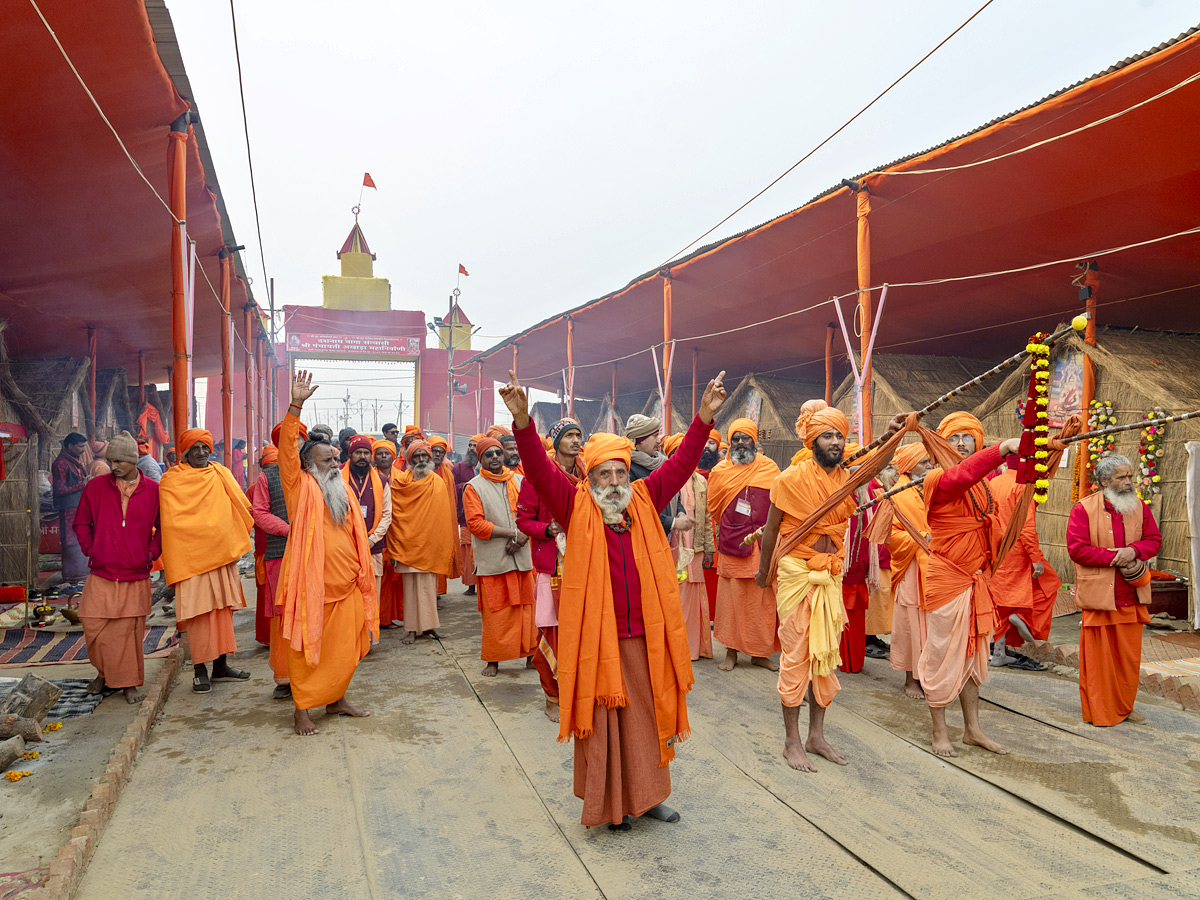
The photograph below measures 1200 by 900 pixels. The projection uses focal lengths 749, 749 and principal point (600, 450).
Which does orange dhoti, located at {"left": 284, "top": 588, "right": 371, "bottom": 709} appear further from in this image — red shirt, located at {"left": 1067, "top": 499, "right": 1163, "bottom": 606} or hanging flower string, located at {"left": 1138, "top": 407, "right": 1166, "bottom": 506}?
hanging flower string, located at {"left": 1138, "top": 407, "right": 1166, "bottom": 506}

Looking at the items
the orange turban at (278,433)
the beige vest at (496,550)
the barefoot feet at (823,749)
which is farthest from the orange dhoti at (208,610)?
the barefoot feet at (823,749)

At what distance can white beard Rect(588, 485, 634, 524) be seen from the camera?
3.21 meters

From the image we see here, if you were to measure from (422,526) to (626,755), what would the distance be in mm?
4095

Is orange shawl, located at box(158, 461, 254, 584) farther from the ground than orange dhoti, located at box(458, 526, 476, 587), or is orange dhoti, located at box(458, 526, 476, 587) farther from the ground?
orange shawl, located at box(158, 461, 254, 584)

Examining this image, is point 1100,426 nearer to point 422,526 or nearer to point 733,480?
point 733,480

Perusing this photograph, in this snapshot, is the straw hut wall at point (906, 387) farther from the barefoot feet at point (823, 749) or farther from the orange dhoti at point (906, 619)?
the barefoot feet at point (823, 749)

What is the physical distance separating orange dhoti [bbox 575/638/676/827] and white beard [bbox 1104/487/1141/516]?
11.3ft

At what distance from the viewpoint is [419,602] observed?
6789 mm

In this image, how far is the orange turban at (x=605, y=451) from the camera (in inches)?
127

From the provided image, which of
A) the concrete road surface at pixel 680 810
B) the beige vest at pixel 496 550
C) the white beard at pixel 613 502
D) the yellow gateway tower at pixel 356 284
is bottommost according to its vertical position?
the concrete road surface at pixel 680 810

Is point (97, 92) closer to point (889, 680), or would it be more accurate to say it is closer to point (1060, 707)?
point (889, 680)

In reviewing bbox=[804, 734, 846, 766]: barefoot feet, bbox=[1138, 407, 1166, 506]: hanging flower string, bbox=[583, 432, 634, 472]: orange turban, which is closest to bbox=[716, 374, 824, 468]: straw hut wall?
bbox=[1138, 407, 1166, 506]: hanging flower string

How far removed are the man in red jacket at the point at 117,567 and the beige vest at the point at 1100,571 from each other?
617 centimetres

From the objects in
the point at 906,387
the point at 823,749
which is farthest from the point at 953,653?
the point at 906,387
